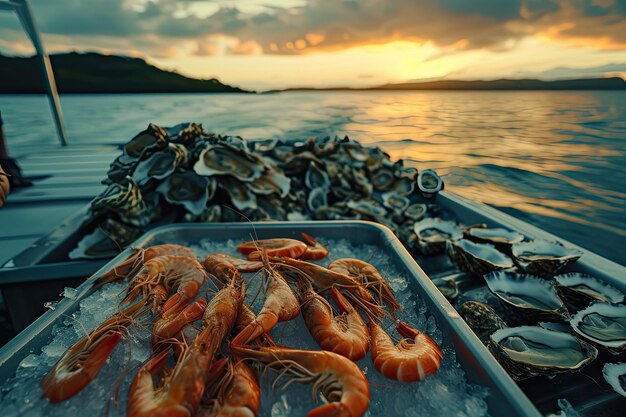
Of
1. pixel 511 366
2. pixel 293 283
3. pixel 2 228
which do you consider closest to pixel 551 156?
pixel 511 366

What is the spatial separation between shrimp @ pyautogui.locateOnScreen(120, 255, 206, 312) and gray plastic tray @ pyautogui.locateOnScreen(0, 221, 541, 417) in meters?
0.21

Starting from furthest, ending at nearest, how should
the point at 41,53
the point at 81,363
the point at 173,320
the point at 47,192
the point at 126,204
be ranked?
the point at 41,53 < the point at 47,192 < the point at 126,204 < the point at 173,320 < the point at 81,363

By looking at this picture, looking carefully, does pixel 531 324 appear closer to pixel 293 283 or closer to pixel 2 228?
pixel 293 283

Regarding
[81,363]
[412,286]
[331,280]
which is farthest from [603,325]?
[81,363]

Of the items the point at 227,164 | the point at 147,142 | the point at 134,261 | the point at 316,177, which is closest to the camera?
the point at 134,261

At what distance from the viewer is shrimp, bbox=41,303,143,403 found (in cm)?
90

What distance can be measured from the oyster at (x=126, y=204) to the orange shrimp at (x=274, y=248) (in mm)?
1083

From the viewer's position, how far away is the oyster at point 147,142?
287cm

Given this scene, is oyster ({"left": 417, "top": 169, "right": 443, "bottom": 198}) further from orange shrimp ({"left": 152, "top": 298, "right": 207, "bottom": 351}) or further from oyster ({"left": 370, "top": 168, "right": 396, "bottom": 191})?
orange shrimp ({"left": 152, "top": 298, "right": 207, "bottom": 351})

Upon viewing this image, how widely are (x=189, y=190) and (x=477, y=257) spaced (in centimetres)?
225

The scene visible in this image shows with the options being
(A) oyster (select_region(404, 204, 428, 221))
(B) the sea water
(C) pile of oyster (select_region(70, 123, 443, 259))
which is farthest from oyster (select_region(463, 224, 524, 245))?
(B) the sea water

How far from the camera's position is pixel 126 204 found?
237cm

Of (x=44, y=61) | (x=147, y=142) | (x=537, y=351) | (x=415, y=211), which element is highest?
(x=44, y=61)

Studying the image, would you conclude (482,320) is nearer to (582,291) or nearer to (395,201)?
(582,291)
